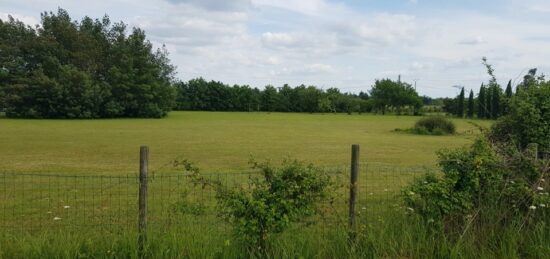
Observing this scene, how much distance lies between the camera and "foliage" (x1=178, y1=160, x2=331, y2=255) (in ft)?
15.3

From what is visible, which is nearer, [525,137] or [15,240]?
[15,240]

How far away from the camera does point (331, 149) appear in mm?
22703

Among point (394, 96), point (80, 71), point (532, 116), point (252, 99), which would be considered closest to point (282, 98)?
point (252, 99)

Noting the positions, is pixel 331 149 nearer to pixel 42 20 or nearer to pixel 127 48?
pixel 127 48

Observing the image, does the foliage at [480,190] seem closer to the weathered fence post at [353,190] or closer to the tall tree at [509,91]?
the weathered fence post at [353,190]

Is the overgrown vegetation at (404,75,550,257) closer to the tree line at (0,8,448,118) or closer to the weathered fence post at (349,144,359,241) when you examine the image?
the weathered fence post at (349,144,359,241)

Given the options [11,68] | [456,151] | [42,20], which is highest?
[42,20]

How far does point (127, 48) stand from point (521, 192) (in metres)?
69.4

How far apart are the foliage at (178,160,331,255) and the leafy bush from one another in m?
34.6

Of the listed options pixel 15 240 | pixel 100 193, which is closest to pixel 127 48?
pixel 100 193

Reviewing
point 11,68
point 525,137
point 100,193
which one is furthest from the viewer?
point 11,68

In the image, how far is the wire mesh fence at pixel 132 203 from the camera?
5469 mm

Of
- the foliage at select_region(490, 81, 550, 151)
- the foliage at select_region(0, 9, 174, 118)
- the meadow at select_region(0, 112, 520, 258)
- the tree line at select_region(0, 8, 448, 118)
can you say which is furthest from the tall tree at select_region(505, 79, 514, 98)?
the foliage at select_region(0, 9, 174, 118)

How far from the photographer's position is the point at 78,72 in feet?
203
